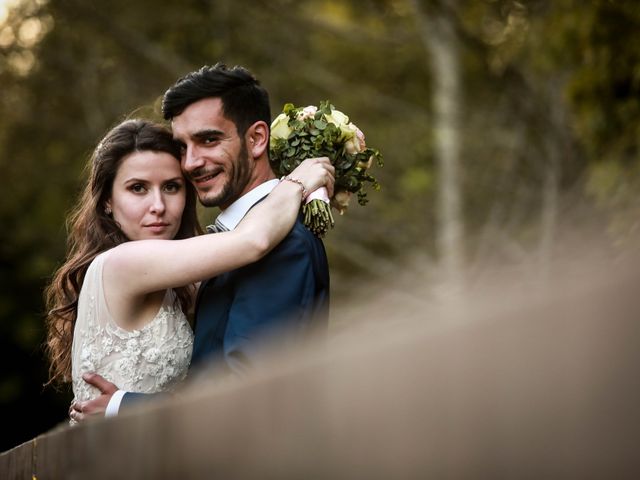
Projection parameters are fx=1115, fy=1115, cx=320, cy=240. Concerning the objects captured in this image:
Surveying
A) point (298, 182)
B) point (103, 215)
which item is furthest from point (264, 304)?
point (103, 215)

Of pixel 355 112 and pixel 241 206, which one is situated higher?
pixel 355 112

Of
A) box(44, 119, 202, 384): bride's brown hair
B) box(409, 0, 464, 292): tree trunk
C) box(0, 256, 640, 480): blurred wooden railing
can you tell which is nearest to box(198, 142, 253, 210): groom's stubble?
box(44, 119, 202, 384): bride's brown hair

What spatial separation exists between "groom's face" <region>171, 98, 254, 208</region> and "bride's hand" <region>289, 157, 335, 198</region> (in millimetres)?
215

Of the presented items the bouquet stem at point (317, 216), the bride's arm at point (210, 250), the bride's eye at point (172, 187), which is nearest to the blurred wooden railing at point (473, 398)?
the bride's arm at point (210, 250)

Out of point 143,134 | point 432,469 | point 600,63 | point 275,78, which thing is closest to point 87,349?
point 143,134

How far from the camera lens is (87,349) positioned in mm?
4004

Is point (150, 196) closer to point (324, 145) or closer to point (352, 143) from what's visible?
point (324, 145)

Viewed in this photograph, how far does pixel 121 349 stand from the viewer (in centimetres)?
397

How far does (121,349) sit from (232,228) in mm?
595

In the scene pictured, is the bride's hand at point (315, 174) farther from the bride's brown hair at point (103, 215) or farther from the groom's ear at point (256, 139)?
the bride's brown hair at point (103, 215)

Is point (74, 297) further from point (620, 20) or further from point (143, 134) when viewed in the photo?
→ point (620, 20)

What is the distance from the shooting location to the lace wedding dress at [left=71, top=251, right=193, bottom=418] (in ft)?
13.0

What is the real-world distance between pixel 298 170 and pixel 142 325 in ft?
2.61

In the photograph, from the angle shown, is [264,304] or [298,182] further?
[298,182]
